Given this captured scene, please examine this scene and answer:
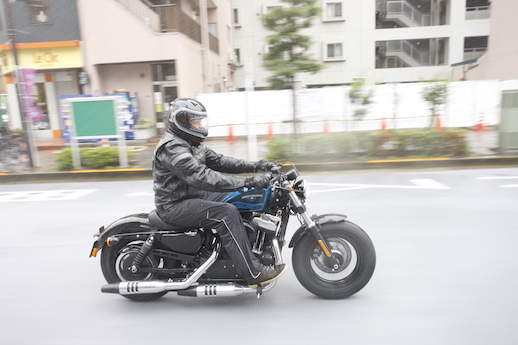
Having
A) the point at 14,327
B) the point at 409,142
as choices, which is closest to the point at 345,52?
the point at 409,142

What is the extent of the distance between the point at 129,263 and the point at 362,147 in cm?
746

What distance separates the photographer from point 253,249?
10.2ft

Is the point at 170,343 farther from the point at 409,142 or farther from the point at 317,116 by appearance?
the point at 317,116

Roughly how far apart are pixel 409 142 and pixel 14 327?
871cm

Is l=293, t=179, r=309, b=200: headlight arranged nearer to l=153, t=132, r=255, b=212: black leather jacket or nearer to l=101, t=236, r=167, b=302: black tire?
l=153, t=132, r=255, b=212: black leather jacket

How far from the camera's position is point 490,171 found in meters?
8.41

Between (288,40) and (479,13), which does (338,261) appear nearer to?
(288,40)

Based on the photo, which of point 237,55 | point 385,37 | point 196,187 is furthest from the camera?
point 237,55

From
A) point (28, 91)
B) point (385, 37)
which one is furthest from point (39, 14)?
point (385, 37)

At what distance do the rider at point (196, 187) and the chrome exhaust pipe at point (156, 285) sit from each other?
21cm

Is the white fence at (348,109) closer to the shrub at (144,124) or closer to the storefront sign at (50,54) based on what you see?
the shrub at (144,124)

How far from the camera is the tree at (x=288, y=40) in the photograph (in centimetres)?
992

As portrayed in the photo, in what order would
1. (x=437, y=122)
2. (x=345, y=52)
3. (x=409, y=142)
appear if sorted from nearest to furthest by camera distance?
(x=409, y=142)
(x=437, y=122)
(x=345, y=52)

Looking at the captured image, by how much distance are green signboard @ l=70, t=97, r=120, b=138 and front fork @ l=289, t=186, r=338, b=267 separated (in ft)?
25.3
